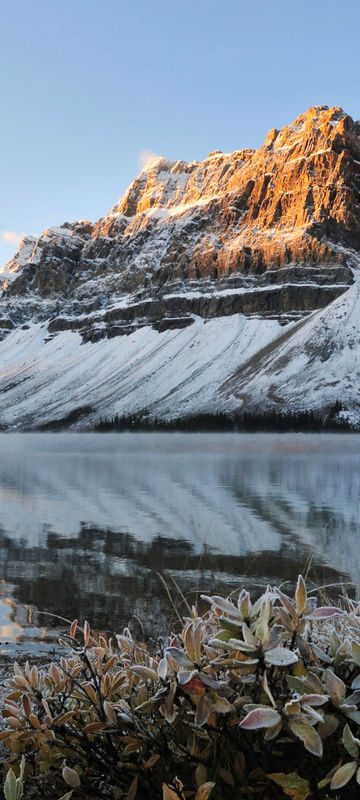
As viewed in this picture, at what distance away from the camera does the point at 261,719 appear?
200cm

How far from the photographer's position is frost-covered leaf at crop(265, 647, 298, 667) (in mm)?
2033

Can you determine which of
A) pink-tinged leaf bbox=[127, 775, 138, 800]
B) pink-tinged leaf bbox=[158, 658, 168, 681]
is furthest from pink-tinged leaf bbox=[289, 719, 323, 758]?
pink-tinged leaf bbox=[127, 775, 138, 800]

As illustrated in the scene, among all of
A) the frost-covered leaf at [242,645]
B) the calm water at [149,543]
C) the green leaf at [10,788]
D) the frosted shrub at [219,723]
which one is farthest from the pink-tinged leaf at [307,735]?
the calm water at [149,543]

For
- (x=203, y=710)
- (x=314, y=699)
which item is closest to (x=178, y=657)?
(x=203, y=710)

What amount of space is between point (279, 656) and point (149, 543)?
15.8 metres

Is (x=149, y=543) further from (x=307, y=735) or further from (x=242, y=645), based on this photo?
(x=307, y=735)

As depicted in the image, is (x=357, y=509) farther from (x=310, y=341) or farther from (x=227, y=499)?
(x=310, y=341)

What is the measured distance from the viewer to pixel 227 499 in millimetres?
25906

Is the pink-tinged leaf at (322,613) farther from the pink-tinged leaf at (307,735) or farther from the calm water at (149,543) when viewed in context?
the calm water at (149,543)

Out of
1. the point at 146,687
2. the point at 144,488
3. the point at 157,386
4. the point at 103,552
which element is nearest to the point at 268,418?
the point at 157,386

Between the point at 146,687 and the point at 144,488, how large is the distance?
92.2ft

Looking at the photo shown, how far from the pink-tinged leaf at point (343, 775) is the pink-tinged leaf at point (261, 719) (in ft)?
0.84

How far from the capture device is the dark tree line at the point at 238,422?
15100cm

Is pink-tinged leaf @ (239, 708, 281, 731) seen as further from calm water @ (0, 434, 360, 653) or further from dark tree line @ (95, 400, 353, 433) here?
dark tree line @ (95, 400, 353, 433)
